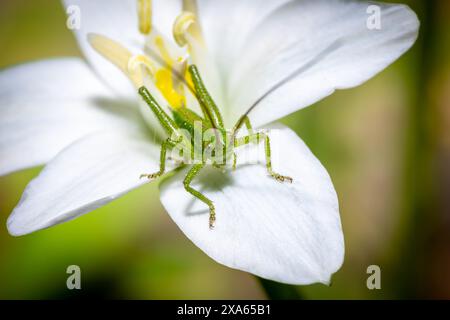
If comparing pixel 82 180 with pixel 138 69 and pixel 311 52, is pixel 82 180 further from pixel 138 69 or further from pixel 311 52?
pixel 311 52

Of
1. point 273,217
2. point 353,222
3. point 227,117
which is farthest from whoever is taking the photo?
point 353,222

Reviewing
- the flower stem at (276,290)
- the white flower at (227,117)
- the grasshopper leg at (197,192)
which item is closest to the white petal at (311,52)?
the white flower at (227,117)

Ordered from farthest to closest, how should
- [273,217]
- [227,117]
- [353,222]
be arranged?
[353,222], [227,117], [273,217]

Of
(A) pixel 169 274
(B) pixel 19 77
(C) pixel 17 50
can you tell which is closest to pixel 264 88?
(B) pixel 19 77

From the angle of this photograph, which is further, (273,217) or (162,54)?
(162,54)

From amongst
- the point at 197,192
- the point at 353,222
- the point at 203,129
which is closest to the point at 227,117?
the point at 203,129
